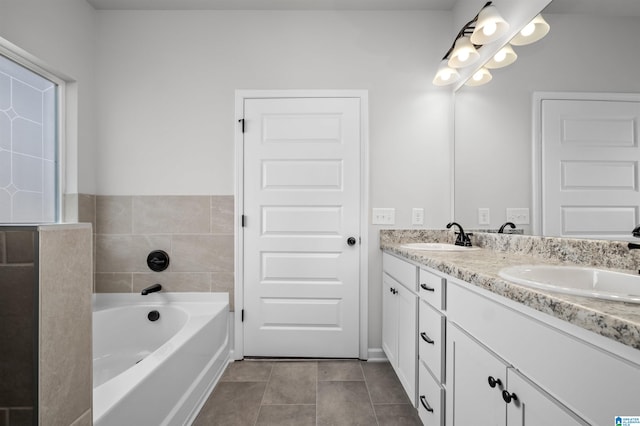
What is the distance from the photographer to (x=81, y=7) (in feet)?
6.90

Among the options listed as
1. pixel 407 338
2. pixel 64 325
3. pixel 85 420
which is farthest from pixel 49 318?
pixel 407 338

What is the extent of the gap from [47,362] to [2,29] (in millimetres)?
2178

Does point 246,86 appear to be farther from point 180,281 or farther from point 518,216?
point 518,216

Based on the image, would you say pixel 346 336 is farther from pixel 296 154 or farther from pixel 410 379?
pixel 296 154

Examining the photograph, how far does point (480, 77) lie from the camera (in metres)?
1.88

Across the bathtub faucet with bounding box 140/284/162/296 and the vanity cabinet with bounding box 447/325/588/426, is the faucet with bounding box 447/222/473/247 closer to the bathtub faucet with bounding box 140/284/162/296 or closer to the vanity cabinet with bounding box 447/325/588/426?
the vanity cabinet with bounding box 447/325/588/426

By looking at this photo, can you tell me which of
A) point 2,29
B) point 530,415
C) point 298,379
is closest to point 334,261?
point 298,379

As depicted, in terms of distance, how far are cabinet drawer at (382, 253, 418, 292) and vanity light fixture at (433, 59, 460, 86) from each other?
130 centimetres

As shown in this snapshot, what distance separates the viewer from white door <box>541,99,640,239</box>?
39.4 inches

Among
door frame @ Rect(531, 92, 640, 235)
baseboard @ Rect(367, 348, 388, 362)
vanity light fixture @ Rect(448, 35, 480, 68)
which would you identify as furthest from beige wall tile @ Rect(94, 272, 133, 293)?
vanity light fixture @ Rect(448, 35, 480, 68)

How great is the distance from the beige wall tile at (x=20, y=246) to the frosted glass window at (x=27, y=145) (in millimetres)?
1892

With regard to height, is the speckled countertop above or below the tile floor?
above

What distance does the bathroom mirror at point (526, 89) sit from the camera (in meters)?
1.03

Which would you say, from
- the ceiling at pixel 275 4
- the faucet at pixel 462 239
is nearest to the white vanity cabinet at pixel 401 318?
the faucet at pixel 462 239
